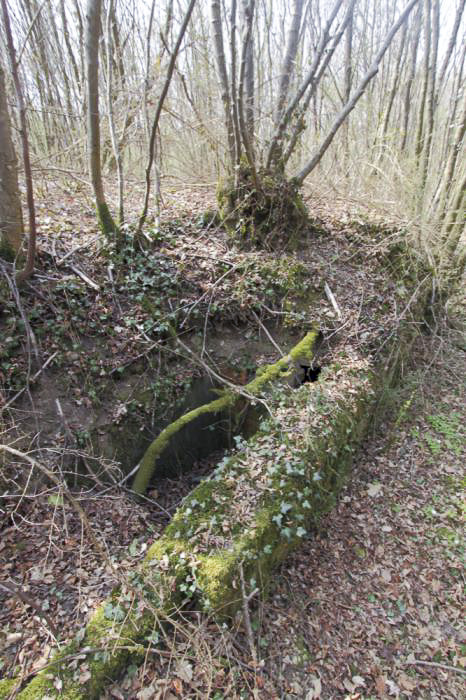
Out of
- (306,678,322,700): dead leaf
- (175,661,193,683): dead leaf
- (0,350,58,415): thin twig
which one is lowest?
(306,678,322,700): dead leaf

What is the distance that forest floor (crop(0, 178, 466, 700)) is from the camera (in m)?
2.33

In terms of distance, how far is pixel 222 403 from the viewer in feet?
13.6

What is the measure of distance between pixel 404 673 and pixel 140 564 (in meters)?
2.16

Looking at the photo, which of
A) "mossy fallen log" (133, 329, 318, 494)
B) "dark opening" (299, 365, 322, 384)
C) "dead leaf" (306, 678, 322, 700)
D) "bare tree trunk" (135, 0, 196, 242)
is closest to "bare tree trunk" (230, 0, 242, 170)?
"bare tree trunk" (135, 0, 196, 242)

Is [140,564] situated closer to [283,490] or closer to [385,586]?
[283,490]

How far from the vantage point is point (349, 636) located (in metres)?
2.95

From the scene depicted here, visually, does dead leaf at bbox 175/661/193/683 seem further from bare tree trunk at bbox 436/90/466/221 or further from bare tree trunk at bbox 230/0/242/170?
bare tree trunk at bbox 436/90/466/221

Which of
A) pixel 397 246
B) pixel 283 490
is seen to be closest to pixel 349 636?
pixel 283 490

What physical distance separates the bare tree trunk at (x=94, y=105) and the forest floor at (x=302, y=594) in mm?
593

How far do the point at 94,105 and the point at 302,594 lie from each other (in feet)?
17.0

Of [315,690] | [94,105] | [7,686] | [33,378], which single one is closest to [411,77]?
[94,105]

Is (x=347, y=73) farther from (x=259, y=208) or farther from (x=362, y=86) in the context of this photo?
(x=259, y=208)

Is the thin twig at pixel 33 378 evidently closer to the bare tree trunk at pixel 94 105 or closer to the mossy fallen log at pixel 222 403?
the mossy fallen log at pixel 222 403

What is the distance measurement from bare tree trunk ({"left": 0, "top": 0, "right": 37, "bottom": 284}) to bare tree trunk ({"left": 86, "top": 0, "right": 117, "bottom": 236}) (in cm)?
76
